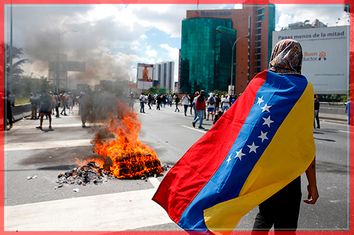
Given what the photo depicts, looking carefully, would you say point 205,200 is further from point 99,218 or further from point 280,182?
point 99,218

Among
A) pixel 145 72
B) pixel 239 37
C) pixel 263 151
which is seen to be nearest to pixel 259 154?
pixel 263 151

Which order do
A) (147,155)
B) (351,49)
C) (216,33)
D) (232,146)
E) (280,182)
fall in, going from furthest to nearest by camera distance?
(216,33)
(351,49)
(147,155)
(232,146)
(280,182)

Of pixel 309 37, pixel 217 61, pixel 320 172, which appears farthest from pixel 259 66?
pixel 320 172

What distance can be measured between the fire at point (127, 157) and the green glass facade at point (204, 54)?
302 ft

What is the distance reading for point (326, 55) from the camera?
39.8 meters

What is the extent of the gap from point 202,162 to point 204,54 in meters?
99.8

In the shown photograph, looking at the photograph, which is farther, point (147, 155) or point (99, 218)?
point (147, 155)

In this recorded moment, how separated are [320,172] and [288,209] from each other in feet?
Result: 16.2

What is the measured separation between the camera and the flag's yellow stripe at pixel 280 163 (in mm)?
2424

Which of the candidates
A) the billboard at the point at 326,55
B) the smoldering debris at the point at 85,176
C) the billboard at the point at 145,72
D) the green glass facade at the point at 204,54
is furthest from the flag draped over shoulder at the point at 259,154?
the green glass facade at the point at 204,54

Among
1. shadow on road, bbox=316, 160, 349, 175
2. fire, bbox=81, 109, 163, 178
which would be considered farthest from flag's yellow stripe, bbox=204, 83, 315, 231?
shadow on road, bbox=316, 160, 349, 175

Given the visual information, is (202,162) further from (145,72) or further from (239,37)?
(239,37)

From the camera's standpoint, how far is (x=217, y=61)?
101938 millimetres

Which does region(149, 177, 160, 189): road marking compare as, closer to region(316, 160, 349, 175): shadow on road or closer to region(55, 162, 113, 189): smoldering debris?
region(55, 162, 113, 189): smoldering debris
